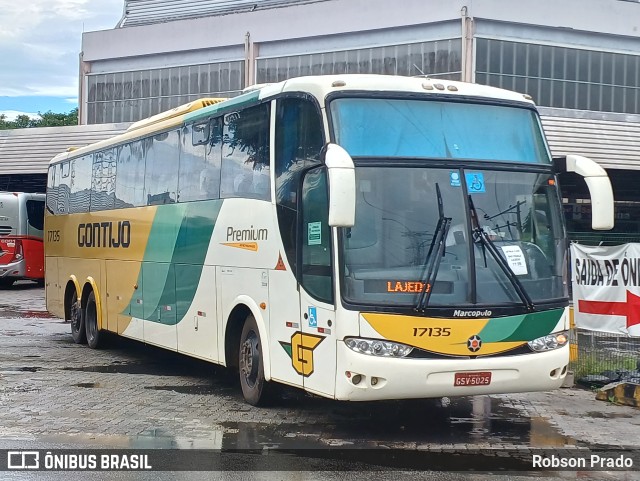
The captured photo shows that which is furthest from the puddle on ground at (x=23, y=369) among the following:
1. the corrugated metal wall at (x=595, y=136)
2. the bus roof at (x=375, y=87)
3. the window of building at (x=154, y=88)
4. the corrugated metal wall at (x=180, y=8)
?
the corrugated metal wall at (x=180, y=8)

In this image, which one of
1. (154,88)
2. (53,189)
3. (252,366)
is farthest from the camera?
(154,88)

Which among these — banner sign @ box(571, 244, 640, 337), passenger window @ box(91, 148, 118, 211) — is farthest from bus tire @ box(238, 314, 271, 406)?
passenger window @ box(91, 148, 118, 211)

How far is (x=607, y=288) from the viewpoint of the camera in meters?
12.8

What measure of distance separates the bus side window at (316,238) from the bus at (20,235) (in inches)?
1018

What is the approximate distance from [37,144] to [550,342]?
35731 mm

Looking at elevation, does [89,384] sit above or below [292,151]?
below

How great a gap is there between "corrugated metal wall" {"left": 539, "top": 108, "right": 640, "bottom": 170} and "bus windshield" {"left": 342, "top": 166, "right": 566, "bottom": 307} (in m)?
24.3

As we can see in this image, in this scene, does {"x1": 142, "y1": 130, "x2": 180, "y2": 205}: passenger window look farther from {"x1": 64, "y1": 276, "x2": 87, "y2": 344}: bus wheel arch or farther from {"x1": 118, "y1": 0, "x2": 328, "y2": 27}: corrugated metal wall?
{"x1": 118, "y1": 0, "x2": 328, "y2": 27}: corrugated metal wall

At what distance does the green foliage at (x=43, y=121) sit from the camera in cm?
8800

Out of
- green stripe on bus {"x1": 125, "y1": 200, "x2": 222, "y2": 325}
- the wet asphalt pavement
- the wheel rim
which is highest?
green stripe on bus {"x1": 125, "y1": 200, "x2": 222, "y2": 325}

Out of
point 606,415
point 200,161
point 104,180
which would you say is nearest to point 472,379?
point 606,415

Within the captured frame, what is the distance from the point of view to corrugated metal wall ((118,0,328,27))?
45.8m

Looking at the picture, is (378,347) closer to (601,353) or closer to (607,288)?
(607,288)

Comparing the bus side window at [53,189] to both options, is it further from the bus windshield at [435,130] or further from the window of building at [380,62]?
the window of building at [380,62]
